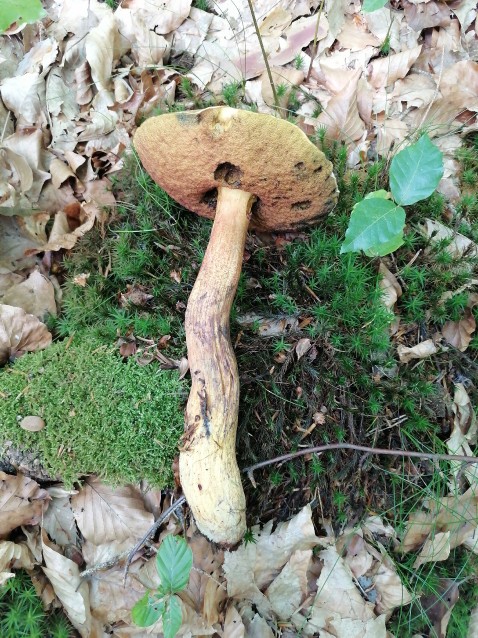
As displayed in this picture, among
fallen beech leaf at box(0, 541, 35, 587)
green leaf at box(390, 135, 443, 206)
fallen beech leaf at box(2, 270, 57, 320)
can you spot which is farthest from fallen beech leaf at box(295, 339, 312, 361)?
fallen beech leaf at box(0, 541, 35, 587)

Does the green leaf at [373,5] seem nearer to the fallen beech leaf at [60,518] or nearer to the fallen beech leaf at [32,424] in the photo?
the fallen beech leaf at [32,424]

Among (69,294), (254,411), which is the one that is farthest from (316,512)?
(69,294)

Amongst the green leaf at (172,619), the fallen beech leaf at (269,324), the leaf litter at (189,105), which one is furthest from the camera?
the fallen beech leaf at (269,324)

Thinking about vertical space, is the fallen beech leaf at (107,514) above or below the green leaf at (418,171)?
below

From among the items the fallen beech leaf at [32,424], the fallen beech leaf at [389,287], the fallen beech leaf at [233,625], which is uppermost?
the fallen beech leaf at [389,287]

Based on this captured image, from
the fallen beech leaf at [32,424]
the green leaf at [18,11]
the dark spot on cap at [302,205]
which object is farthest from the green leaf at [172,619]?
the green leaf at [18,11]

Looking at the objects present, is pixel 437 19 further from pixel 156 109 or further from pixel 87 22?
pixel 87 22

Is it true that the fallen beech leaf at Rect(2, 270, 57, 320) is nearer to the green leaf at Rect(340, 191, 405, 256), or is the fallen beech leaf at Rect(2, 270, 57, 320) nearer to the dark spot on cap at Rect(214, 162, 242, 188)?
the dark spot on cap at Rect(214, 162, 242, 188)
